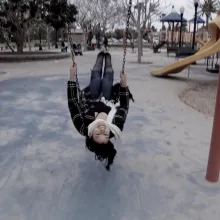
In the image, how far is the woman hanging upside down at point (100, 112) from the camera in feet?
8.37

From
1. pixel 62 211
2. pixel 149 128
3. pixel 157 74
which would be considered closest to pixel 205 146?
pixel 149 128

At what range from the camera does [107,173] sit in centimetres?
301

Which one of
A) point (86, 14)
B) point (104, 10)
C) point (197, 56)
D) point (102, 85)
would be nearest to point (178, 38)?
point (104, 10)

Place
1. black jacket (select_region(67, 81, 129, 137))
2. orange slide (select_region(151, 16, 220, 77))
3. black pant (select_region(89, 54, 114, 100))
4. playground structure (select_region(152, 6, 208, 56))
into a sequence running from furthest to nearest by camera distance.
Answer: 1. playground structure (select_region(152, 6, 208, 56))
2. orange slide (select_region(151, 16, 220, 77))
3. black pant (select_region(89, 54, 114, 100))
4. black jacket (select_region(67, 81, 129, 137))


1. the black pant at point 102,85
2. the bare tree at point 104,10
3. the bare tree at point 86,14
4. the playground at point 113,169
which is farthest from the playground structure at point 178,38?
the black pant at point 102,85

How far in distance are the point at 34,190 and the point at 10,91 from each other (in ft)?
15.4

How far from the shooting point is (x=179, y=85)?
27.2 feet

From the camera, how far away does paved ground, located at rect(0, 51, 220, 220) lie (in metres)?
2.43

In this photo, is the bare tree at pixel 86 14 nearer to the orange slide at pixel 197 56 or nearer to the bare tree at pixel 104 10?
the bare tree at pixel 104 10

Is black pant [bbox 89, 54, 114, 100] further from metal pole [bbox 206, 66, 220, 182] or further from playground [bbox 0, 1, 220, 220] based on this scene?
metal pole [bbox 206, 66, 220, 182]

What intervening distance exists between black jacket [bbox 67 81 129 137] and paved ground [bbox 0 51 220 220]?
1.85 ft

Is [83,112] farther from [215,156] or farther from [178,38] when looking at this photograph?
[178,38]

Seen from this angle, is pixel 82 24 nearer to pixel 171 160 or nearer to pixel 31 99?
pixel 31 99

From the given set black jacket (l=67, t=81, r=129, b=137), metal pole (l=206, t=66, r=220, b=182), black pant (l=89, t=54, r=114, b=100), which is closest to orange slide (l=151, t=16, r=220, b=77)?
black pant (l=89, t=54, r=114, b=100)
